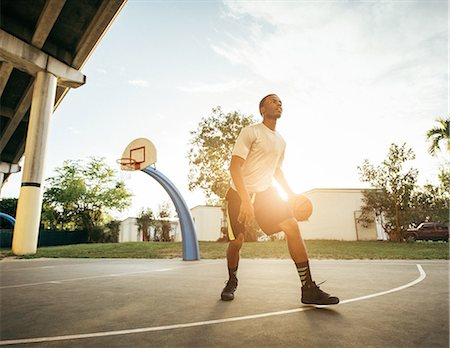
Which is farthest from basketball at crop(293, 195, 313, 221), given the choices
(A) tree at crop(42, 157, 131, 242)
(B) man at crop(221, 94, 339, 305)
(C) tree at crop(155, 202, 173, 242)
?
(A) tree at crop(42, 157, 131, 242)

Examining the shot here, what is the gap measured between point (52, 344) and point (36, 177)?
11.7 meters

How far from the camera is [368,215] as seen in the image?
67.4ft

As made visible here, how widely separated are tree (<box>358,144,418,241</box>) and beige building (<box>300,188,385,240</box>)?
91.5 inches

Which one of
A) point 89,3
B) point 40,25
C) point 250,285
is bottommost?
point 250,285

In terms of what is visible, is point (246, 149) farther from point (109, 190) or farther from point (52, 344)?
point (109, 190)

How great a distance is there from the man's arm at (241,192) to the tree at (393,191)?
1890cm

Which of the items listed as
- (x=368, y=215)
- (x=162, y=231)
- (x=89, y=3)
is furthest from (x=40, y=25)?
(x=368, y=215)

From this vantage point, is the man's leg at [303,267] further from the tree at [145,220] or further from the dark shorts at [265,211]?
the tree at [145,220]

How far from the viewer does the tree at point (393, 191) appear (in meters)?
17.8

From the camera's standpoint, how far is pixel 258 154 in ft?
9.34

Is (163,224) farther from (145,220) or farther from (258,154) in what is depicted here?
(258,154)

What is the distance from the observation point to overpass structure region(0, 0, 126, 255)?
1084 cm

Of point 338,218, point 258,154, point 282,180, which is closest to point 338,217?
point 338,218

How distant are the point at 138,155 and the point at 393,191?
16.9m
